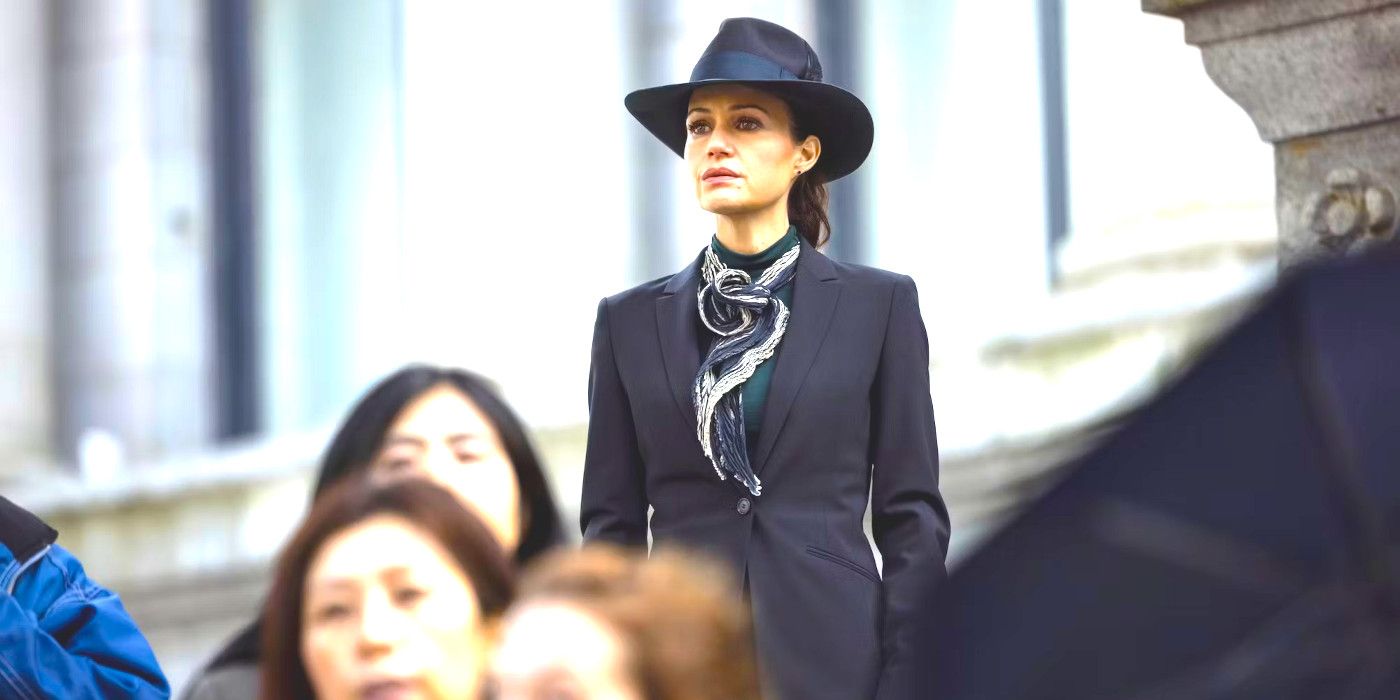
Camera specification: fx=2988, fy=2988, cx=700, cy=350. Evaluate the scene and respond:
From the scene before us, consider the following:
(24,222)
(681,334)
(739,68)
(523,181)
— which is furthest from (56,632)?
(24,222)

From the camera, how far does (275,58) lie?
17750 millimetres

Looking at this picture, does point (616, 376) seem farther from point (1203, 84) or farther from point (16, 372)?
point (16, 372)

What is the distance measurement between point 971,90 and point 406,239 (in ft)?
13.9

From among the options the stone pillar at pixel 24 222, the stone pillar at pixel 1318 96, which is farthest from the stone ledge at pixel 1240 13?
the stone pillar at pixel 24 222

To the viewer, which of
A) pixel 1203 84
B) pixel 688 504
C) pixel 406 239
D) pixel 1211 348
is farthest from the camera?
pixel 406 239

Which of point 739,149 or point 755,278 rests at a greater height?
point 739,149

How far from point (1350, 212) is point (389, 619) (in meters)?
2.21

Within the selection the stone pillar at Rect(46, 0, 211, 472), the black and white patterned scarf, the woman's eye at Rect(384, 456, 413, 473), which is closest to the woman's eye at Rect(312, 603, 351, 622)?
the woman's eye at Rect(384, 456, 413, 473)

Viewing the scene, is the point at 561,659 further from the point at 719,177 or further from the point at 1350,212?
the point at 1350,212

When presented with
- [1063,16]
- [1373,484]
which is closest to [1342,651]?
[1373,484]

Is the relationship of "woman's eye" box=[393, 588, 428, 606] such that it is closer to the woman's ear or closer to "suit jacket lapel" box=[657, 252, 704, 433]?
"suit jacket lapel" box=[657, 252, 704, 433]

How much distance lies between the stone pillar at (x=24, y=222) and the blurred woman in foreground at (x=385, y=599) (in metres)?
13.5

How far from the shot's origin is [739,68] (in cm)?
496

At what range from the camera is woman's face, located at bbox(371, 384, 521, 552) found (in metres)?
4.65
